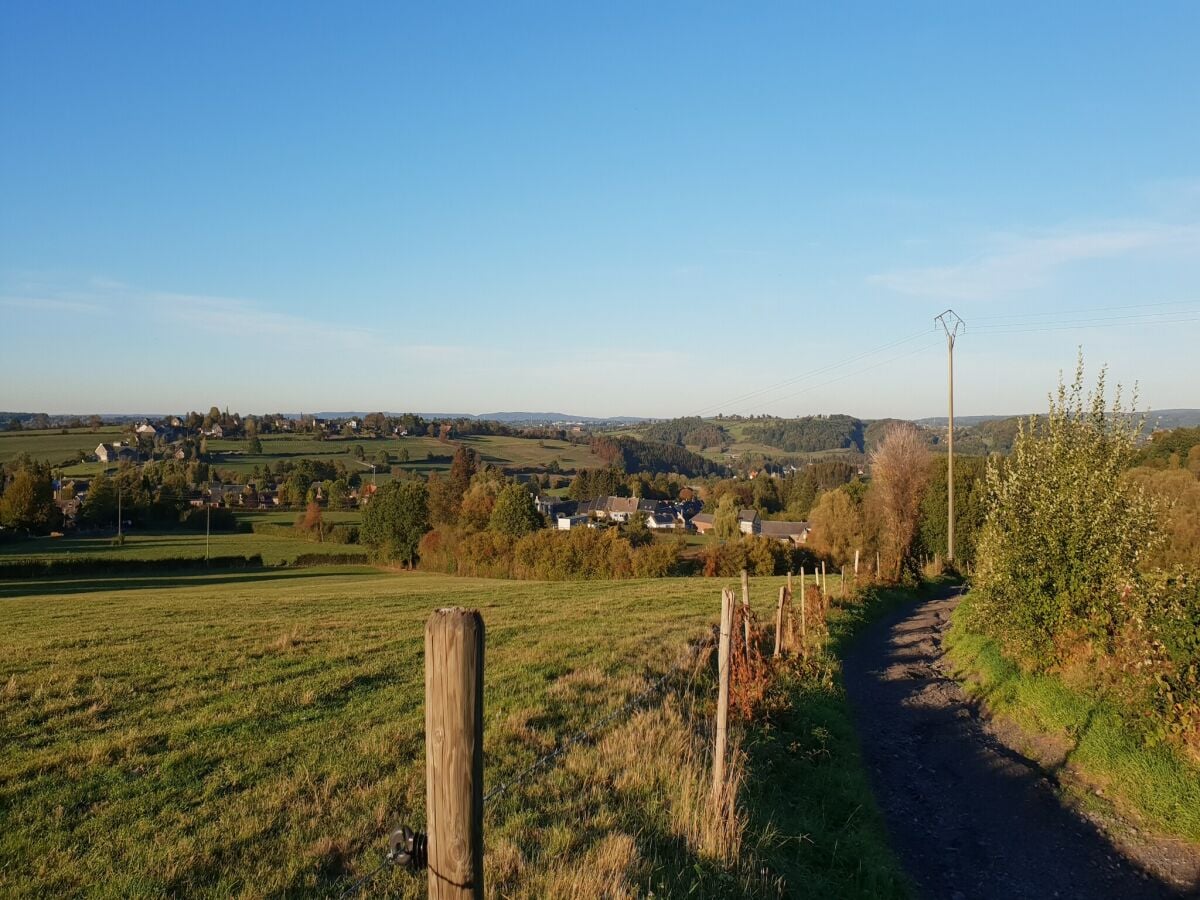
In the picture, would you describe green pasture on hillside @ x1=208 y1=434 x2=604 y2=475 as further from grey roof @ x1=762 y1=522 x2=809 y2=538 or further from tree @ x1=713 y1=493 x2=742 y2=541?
tree @ x1=713 y1=493 x2=742 y2=541

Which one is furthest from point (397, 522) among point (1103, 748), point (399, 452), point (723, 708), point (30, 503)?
point (399, 452)

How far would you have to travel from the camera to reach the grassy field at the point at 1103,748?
31.0 feet

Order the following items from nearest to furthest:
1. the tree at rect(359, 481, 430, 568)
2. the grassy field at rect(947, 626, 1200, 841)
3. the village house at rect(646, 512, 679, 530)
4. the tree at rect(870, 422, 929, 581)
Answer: the grassy field at rect(947, 626, 1200, 841) → the tree at rect(870, 422, 929, 581) → the tree at rect(359, 481, 430, 568) → the village house at rect(646, 512, 679, 530)

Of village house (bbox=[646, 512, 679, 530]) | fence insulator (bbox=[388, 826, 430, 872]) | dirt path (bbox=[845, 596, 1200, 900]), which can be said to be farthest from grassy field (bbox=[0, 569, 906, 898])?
→ village house (bbox=[646, 512, 679, 530])

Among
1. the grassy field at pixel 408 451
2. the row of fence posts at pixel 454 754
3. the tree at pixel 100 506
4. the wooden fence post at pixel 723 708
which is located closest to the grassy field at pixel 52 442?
the grassy field at pixel 408 451

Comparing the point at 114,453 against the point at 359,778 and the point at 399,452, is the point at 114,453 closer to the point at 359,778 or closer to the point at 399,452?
the point at 399,452

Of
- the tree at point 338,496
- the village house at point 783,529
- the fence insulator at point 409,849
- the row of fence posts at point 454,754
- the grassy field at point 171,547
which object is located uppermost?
the row of fence posts at point 454,754

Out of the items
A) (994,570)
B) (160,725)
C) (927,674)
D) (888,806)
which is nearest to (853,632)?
(927,674)

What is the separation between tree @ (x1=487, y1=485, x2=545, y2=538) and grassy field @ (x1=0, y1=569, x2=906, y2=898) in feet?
162

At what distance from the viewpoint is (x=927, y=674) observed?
695 inches

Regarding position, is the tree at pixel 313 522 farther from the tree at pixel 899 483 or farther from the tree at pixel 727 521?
the tree at pixel 899 483

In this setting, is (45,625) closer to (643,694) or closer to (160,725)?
(160,725)

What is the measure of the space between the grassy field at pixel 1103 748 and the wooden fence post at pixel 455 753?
9942 millimetres

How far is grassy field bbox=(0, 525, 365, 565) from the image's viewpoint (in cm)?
5719
